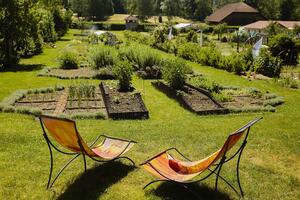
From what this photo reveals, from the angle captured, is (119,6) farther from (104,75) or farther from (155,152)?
(155,152)

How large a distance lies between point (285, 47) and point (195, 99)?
34.8ft

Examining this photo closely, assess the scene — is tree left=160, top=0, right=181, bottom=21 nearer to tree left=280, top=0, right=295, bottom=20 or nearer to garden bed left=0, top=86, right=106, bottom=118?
tree left=280, top=0, right=295, bottom=20

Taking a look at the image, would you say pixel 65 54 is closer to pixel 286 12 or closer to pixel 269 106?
pixel 269 106

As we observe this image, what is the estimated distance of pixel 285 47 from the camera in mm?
19219

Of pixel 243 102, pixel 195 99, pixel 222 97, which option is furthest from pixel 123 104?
pixel 243 102

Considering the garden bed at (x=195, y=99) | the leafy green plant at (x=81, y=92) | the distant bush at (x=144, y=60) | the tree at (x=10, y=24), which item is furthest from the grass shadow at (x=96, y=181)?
the tree at (x=10, y=24)

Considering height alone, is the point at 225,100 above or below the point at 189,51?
below

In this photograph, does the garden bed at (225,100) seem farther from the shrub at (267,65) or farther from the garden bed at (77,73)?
the shrub at (267,65)

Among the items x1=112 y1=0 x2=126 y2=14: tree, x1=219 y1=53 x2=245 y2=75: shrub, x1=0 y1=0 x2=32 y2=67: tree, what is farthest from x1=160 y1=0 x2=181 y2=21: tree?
x1=0 y1=0 x2=32 y2=67: tree

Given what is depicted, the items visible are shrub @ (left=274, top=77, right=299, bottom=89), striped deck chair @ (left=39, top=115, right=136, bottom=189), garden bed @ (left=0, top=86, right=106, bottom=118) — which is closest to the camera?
striped deck chair @ (left=39, top=115, right=136, bottom=189)

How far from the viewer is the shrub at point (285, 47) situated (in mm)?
19078

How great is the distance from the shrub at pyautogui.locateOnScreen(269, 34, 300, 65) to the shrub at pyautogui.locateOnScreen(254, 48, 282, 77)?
10.4 ft

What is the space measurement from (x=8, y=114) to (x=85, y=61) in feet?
32.8

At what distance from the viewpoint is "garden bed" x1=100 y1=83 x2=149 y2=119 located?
9.02 meters
